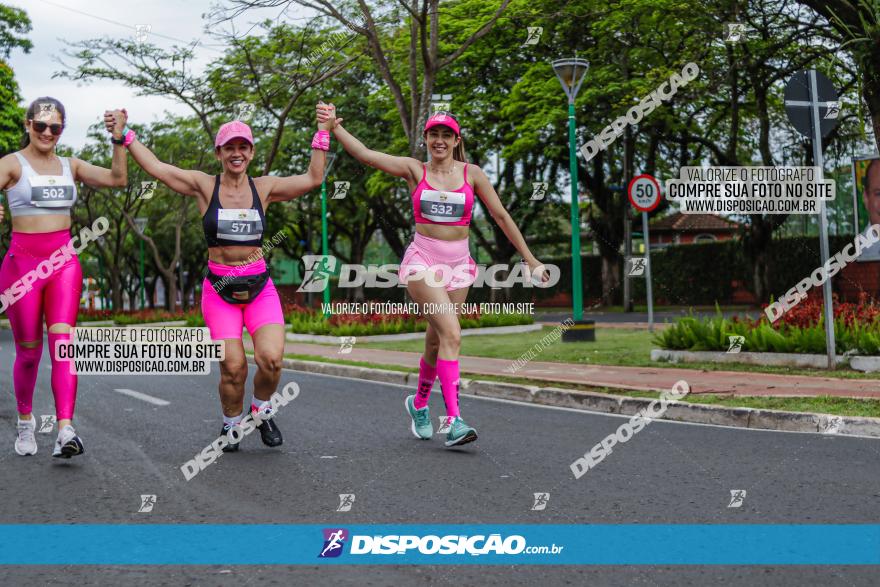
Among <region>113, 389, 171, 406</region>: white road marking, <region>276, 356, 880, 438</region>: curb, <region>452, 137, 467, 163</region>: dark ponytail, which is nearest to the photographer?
<region>452, 137, 467, 163</region>: dark ponytail

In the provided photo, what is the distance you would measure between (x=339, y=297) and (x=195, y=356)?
1946 inches

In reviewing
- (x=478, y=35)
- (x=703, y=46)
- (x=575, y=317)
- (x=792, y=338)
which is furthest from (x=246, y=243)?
(x=703, y=46)

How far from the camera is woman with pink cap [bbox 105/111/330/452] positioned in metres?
5.91

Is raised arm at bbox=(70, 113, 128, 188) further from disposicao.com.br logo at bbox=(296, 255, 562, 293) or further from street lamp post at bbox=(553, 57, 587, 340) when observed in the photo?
street lamp post at bbox=(553, 57, 587, 340)

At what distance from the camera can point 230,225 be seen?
5.93m

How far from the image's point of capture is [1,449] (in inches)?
255

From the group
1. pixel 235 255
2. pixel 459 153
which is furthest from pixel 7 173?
pixel 459 153

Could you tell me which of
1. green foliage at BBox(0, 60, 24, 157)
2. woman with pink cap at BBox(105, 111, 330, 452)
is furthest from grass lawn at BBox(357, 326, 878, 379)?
green foliage at BBox(0, 60, 24, 157)

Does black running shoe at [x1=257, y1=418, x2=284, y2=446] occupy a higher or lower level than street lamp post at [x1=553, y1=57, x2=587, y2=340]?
lower

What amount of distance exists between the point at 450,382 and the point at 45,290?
2675 millimetres

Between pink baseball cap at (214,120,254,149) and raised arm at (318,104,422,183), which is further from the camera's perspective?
raised arm at (318,104,422,183)

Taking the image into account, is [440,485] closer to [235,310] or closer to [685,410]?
[235,310]

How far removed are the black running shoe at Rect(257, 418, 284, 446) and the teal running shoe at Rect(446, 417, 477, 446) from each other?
122 centimetres

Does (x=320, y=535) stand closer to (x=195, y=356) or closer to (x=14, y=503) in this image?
(x=14, y=503)
